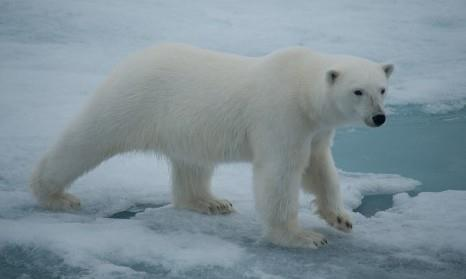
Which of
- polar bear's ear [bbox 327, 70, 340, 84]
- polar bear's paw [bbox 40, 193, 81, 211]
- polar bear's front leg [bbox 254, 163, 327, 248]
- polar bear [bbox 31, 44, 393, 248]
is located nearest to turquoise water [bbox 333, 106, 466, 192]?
polar bear [bbox 31, 44, 393, 248]

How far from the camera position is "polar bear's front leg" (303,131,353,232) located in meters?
4.58

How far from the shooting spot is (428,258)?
400cm

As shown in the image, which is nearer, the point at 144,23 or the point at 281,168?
the point at 281,168

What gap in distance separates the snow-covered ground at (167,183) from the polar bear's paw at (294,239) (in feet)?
0.27

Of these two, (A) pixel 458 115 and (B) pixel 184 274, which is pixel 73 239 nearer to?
(B) pixel 184 274

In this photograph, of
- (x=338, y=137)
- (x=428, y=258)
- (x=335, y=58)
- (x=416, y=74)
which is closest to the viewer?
(x=428, y=258)

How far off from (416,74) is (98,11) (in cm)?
584

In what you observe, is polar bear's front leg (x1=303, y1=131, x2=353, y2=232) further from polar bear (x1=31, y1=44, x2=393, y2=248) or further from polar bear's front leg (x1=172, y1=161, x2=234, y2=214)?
polar bear's front leg (x1=172, y1=161, x2=234, y2=214)

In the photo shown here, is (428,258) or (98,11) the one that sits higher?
(98,11)

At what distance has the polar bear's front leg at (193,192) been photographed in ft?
16.3

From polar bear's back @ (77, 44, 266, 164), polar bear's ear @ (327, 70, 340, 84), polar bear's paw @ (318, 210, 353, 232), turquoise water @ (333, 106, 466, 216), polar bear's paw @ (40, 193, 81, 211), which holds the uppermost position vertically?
polar bear's ear @ (327, 70, 340, 84)

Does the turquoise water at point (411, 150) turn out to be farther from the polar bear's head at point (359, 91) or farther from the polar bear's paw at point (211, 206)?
the polar bear's head at point (359, 91)

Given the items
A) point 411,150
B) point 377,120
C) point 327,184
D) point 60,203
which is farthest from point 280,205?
point 411,150

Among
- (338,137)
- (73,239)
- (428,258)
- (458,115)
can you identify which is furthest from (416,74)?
(73,239)
